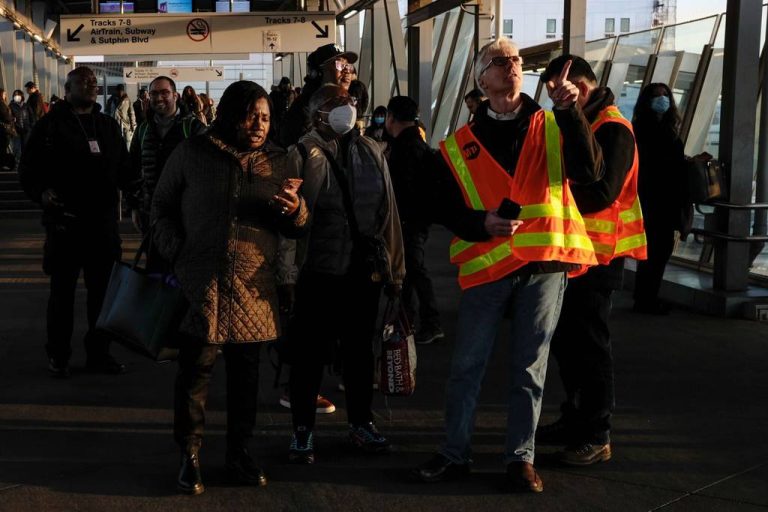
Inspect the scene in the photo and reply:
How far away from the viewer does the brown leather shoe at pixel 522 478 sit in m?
4.59

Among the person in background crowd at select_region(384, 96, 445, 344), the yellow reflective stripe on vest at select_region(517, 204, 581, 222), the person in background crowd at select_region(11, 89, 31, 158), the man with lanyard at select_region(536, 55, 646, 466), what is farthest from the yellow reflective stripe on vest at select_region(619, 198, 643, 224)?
the person in background crowd at select_region(11, 89, 31, 158)

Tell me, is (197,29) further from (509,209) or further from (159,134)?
(509,209)

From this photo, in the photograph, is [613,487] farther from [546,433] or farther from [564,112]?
[564,112]

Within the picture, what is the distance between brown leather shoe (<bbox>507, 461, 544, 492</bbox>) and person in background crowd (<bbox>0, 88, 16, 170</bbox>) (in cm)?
1958

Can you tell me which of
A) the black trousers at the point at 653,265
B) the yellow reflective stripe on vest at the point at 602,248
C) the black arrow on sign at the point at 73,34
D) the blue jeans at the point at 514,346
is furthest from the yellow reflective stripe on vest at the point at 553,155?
the black arrow on sign at the point at 73,34

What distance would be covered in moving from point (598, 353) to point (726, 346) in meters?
3.07

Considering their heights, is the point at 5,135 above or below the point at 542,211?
above

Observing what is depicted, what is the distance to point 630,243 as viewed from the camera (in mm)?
4984

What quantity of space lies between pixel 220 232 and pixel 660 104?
5314mm

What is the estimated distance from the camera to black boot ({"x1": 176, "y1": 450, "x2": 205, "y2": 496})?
15.1 ft

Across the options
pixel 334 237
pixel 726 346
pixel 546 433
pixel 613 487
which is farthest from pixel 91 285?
pixel 726 346

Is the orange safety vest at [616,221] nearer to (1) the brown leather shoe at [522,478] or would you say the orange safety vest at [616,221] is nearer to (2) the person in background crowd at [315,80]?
(1) the brown leather shoe at [522,478]

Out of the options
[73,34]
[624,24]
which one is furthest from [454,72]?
[624,24]

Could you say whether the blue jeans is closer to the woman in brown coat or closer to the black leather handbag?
the woman in brown coat
